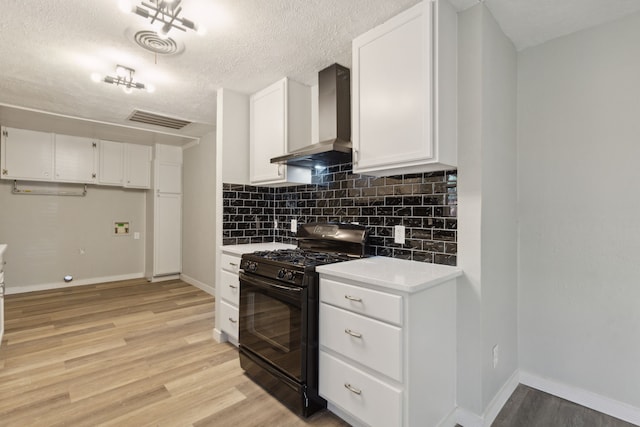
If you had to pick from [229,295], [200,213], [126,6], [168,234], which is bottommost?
[229,295]

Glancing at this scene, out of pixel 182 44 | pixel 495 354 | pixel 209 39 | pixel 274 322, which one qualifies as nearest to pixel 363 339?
pixel 274 322

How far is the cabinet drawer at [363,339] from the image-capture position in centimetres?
143

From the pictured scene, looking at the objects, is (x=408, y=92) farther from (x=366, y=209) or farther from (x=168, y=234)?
(x=168, y=234)

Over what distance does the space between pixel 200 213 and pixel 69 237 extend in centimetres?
216

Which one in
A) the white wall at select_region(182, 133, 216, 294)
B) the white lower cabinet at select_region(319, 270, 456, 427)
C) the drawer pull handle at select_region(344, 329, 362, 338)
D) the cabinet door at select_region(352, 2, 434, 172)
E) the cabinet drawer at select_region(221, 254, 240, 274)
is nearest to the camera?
the white lower cabinet at select_region(319, 270, 456, 427)

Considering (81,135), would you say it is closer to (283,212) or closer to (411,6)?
(283,212)

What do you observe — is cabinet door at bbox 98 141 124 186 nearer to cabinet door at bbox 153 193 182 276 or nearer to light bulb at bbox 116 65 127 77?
cabinet door at bbox 153 193 182 276

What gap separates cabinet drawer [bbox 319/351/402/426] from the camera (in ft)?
4.75

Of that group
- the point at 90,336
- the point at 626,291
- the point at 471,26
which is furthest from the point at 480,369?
the point at 90,336

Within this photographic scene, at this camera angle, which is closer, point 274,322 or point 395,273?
point 395,273

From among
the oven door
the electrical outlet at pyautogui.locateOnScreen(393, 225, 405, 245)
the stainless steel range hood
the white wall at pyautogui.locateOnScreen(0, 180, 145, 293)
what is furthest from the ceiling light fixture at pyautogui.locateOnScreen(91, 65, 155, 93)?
the white wall at pyautogui.locateOnScreen(0, 180, 145, 293)

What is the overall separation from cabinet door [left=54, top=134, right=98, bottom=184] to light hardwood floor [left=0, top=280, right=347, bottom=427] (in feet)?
6.24

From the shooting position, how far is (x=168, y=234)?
5199mm

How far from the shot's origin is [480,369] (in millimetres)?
1699
